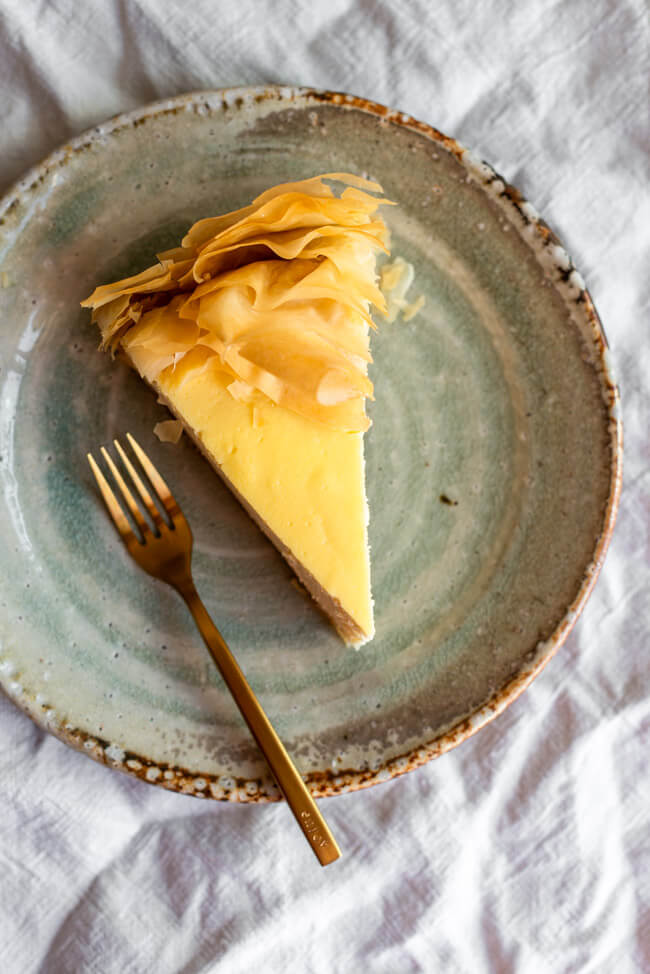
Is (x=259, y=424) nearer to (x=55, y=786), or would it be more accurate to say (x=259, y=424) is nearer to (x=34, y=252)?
(x=34, y=252)

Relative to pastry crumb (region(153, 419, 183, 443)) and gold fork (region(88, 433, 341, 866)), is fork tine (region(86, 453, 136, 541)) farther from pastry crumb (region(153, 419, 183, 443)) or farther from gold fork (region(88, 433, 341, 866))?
pastry crumb (region(153, 419, 183, 443))

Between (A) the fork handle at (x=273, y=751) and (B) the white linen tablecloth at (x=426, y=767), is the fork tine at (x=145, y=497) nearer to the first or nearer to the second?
(A) the fork handle at (x=273, y=751)

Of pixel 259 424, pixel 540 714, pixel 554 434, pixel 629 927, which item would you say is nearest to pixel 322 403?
pixel 259 424

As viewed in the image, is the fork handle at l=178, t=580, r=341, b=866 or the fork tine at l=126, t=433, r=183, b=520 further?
the fork tine at l=126, t=433, r=183, b=520

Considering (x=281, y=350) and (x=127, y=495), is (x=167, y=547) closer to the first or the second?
(x=127, y=495)

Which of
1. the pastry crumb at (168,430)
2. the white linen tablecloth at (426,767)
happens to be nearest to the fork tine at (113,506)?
the pastry crumb at (168,430)

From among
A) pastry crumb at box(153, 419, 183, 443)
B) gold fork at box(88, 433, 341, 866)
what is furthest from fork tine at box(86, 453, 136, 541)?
pastry crumb at box(153, 419, 183, 443)
